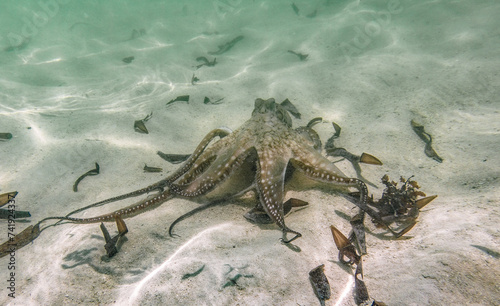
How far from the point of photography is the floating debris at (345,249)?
2.24m

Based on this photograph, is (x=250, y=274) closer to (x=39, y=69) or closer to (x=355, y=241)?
(x=355, y=241)

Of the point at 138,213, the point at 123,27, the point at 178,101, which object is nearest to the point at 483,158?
the point at 138,213

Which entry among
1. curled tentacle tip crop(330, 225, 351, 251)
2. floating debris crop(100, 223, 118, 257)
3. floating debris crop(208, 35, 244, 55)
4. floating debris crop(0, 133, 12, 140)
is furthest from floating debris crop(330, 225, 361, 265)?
floating debris crop(208, 35, 244, 55)

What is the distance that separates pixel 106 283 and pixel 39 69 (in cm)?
1293

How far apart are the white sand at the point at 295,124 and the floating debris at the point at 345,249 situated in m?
0.11

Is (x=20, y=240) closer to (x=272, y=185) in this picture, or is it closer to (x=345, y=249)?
(x=272, y=185)

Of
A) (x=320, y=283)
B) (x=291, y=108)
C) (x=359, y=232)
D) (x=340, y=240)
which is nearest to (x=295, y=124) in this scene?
(x=291, y=108)

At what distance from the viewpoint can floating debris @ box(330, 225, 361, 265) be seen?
7.35 feet

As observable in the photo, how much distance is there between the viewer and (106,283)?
2164mm

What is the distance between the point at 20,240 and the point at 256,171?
2962 mm

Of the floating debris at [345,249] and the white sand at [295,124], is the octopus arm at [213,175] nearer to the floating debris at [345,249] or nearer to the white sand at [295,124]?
the white sand at [295,124]

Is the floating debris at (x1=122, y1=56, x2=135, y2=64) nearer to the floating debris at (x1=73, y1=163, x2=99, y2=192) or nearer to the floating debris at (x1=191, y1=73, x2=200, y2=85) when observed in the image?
the floating debris at (x1=191, y1=73, x2=200, y2=85)

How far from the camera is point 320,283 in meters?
1.98

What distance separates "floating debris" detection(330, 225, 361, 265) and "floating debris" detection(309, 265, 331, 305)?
1.05 feet
